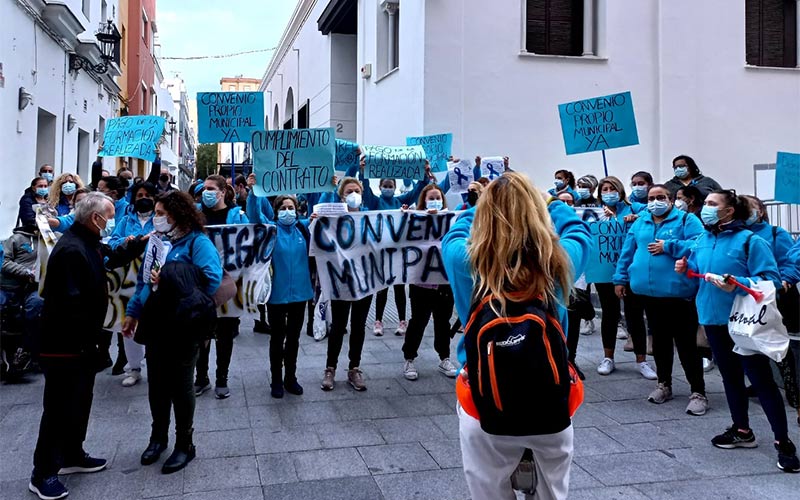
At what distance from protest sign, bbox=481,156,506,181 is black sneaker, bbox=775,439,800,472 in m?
5.56

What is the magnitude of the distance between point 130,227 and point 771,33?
1452 cm

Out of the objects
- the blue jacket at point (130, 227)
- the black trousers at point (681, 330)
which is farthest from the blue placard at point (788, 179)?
the blue jacket at point (130, 227)

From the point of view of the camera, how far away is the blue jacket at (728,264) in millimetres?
4820

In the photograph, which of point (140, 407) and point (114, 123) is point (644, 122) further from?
point (140, 407)

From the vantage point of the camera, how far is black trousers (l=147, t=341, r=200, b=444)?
4.39 metres

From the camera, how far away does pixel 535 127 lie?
13.6 m

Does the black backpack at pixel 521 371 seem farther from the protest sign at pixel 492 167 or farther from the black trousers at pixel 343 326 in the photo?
the protest sign at pixel 492 167

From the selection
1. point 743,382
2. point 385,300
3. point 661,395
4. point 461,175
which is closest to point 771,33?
point 461,175

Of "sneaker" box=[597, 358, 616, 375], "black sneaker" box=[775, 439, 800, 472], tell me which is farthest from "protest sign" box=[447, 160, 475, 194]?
"black sneaker" box=[775, 439, 800, 472]

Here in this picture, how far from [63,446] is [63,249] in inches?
51.2

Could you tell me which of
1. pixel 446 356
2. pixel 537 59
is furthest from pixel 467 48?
pixel 446 356

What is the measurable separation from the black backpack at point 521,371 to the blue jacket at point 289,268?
370 centimetres

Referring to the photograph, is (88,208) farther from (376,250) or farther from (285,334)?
(376,250)

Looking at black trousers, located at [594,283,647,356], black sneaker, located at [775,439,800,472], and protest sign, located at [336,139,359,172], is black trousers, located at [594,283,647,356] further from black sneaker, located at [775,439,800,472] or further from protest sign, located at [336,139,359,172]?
protest sign, located at [336,139,359,172]
